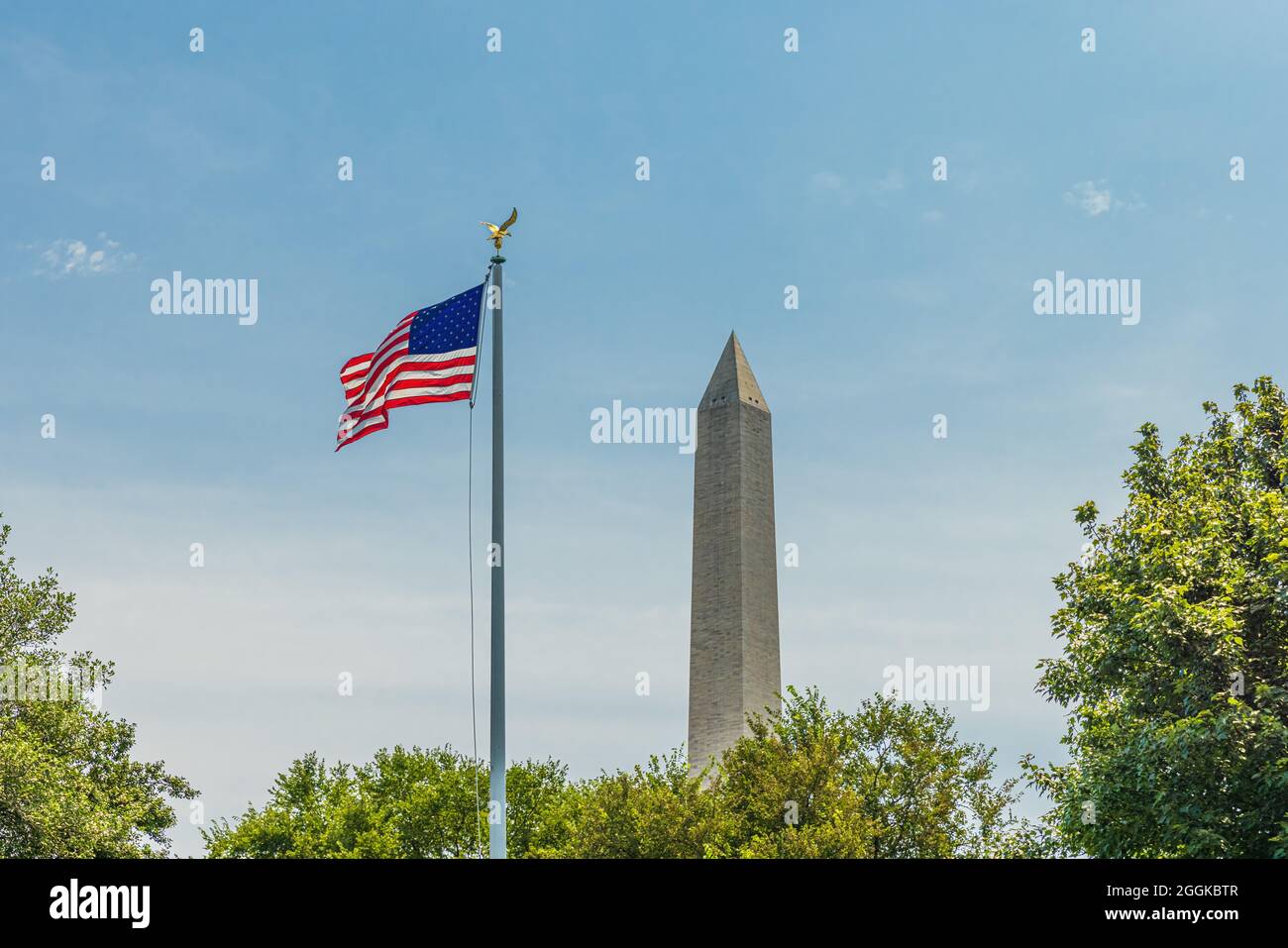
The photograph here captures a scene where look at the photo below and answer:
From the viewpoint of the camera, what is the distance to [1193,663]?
24562 mm

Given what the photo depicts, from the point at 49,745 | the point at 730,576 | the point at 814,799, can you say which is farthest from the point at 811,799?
the point at 49,745

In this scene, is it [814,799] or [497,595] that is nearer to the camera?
[497,595]

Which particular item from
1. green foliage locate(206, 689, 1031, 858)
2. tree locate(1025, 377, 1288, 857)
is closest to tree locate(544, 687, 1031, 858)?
green foliage locate(206, 689, 1031, 858)

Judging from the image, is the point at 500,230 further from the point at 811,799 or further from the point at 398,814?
the point at 398,814

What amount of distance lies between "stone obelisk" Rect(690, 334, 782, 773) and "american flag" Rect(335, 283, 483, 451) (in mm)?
28127

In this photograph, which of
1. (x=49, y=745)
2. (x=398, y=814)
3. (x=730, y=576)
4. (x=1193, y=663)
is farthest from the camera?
(x=398, y=814)

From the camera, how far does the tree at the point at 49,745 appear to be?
33.4 meters

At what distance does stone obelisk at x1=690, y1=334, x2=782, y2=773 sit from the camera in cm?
4791

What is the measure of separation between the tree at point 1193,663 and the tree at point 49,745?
25.3 m

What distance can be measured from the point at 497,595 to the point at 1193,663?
13946 mm

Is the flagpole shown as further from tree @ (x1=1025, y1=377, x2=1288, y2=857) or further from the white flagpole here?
tree @ (x1=1025, y1=377, x2=1288, y2=857)
